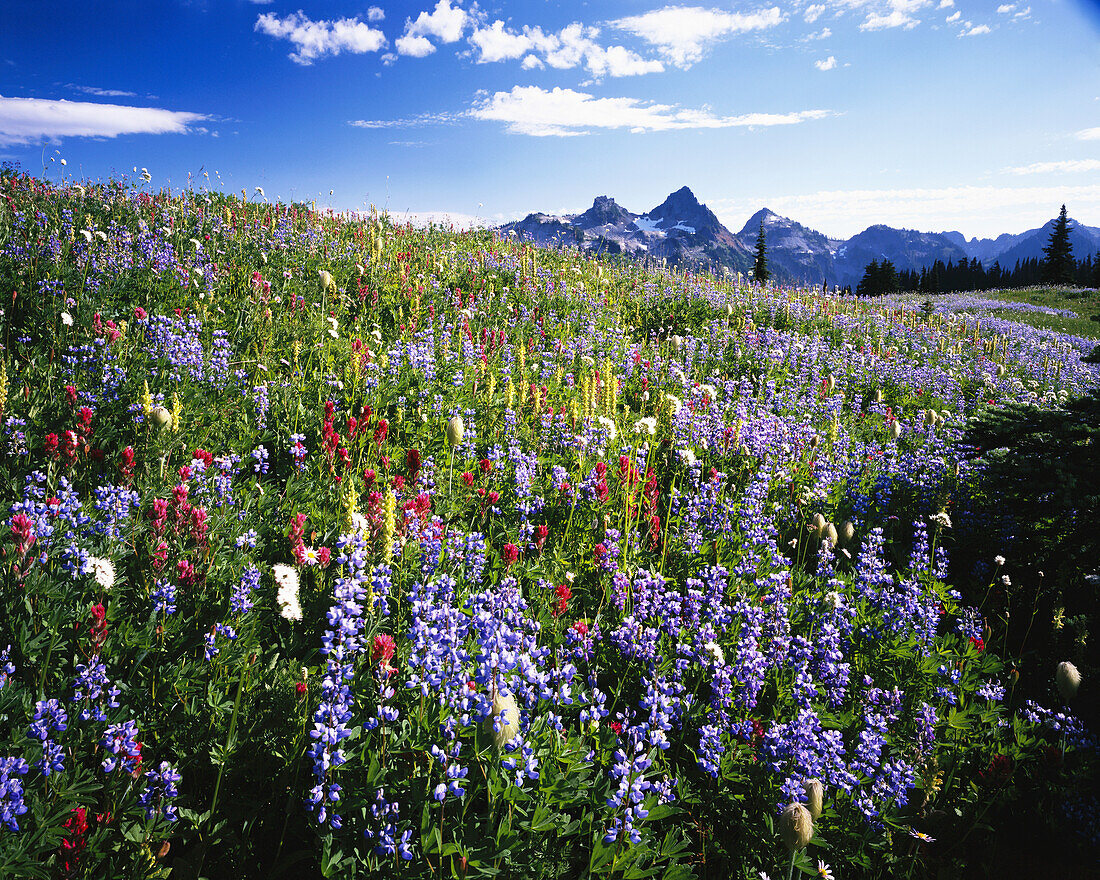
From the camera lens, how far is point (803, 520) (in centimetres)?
503

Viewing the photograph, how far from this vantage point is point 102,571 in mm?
2602

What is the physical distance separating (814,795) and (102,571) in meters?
3.31

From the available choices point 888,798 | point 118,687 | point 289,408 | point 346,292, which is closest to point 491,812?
point 118,687

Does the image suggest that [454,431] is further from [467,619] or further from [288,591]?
[467,619]

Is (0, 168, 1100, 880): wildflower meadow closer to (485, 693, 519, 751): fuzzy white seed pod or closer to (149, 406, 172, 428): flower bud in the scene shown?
(485, 693, 519, 751): fuzzy white seed pod

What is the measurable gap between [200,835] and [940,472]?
646cm

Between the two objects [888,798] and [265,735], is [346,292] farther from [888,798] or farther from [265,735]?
[888,798]

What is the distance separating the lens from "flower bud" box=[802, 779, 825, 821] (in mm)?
2414

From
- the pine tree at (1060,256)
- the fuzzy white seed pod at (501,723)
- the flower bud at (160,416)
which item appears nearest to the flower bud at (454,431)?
the flower bud at (160,416)

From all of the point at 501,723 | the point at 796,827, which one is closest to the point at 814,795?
the point at 796,827

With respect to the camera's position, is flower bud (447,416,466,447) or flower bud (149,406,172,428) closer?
flower bud (149,406,172,428)

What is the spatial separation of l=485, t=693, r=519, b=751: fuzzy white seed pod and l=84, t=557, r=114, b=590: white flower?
6.19 feet

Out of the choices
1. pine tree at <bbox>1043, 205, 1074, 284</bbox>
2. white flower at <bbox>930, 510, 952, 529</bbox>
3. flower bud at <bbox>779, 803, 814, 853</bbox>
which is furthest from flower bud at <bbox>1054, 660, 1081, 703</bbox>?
pine tree at <bbox>1043, 205, 1074, 284</bbox>

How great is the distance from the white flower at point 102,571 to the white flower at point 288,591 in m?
0.68
